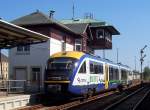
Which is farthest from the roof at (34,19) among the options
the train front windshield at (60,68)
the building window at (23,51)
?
the train front windshield at (60,68)

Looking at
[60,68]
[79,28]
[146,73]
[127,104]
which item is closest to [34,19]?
[79,28]

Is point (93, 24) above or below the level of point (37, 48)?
above

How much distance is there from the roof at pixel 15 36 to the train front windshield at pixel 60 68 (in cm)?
165

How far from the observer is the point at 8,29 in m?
21.2

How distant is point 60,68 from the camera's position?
82.0ft

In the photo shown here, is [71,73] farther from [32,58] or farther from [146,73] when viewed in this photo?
[146,73]

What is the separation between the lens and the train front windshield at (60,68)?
24.6 metres

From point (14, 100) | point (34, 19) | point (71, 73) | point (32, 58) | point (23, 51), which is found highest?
point (34, 19)

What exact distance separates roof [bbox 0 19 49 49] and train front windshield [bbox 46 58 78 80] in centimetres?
165

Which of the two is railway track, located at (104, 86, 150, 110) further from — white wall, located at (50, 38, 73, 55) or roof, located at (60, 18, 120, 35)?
roof, located at (60, 18, 120, 35)

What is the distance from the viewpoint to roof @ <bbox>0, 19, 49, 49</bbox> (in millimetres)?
20938

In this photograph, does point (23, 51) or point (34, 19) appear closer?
point (23, 51)

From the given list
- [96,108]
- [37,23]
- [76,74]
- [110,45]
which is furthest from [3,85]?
[110,45]

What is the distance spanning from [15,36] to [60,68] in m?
3.22
